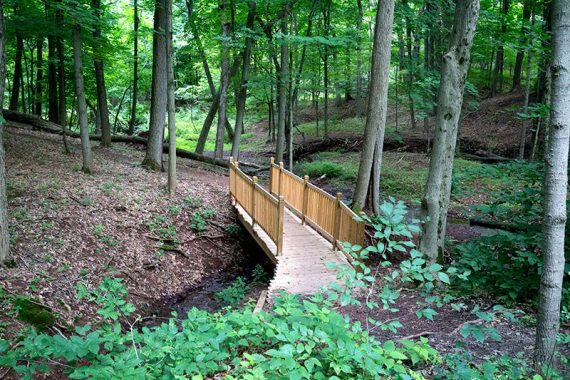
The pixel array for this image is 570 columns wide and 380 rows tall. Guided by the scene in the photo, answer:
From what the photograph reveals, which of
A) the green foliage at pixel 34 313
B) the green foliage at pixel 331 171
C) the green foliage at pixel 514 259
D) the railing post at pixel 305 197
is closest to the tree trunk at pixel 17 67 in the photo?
the green foliage at pixel 331 171

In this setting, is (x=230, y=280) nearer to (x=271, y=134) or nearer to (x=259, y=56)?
(x=259, y=56)

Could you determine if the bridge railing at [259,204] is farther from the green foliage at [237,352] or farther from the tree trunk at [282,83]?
the green foliage at [237,352]

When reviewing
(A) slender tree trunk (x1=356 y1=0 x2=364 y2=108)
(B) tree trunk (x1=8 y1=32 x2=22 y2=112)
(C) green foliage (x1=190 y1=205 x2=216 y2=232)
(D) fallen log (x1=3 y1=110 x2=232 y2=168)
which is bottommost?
(C) green foliage (x1=190 y1=205 x2=216 y2=232)

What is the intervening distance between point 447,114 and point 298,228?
4478 millimetres

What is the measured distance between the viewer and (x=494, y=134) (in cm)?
1980

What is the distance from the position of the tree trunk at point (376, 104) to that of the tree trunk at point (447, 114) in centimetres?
240

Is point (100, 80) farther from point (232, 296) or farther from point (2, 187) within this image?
point (232, 296)

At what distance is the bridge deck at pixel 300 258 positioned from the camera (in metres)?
6.69

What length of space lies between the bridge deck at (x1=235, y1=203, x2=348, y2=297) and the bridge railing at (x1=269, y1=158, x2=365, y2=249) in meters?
0.24

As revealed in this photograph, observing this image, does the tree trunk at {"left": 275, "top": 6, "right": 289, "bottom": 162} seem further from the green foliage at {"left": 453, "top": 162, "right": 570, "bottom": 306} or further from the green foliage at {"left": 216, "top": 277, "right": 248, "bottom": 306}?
the green foliage at {"left": 453, "top": 162, "right": 570, "bottom": 306}

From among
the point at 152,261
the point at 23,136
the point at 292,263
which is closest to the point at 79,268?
the point at 152,261

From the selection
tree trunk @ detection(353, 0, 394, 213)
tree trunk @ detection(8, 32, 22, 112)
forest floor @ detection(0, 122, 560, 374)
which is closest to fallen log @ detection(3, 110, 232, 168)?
tree trunk @ detection(8, 32, 22, 112)

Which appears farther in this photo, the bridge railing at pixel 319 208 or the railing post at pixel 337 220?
the railing post at pixel 337 220

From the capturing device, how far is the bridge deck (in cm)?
669
